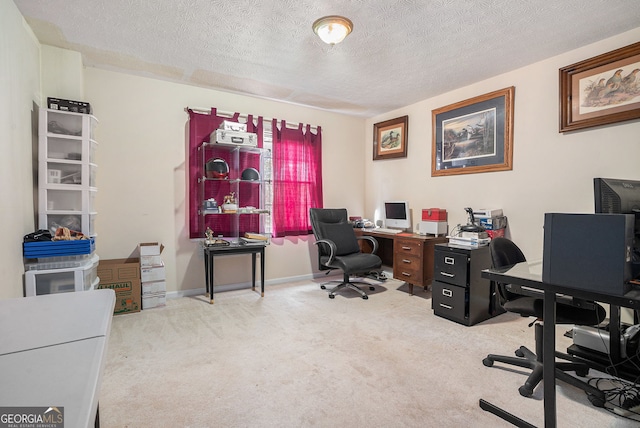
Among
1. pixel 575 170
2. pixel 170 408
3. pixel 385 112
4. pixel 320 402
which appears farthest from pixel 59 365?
pixel 385 112

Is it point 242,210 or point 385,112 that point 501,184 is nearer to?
point 385,112

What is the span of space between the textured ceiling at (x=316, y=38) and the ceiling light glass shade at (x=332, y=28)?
0.14 feet

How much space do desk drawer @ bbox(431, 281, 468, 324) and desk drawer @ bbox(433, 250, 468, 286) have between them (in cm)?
6

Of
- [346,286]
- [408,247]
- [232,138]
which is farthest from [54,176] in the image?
[408,247]

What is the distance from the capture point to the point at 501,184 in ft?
11.5

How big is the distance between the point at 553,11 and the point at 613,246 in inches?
77.6

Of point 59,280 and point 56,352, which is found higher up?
point 56,352

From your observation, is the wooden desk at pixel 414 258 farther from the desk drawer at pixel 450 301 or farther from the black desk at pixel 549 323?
the black desk at pixel 549 323

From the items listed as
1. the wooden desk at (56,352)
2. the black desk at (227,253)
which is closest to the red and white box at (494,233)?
the black desk at (227,253)

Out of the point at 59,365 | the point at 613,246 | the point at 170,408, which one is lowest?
the point at 170,408

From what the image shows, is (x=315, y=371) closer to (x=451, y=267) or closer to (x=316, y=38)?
(x=451, y=267)

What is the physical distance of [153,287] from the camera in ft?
11.1

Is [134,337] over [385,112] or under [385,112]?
under

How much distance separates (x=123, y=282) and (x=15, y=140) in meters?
1.57
